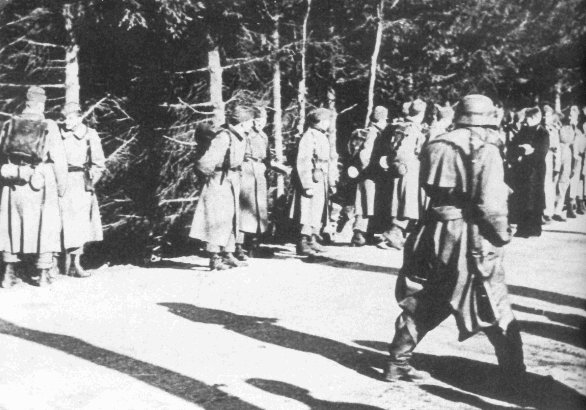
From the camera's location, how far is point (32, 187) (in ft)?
29.1

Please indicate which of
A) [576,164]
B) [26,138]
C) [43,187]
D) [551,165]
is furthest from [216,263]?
[576,164]

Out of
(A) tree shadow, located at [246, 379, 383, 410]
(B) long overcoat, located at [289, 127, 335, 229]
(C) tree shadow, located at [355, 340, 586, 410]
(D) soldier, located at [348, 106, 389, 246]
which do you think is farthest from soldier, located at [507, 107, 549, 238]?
(A) tree shadow, located at [246, 379, 383, 410]

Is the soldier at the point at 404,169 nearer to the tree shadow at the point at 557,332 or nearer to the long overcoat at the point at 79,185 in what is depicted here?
the long overcoat at the point at 79,185

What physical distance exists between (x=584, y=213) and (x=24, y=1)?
13684 millimetres

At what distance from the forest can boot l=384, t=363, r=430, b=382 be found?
9729 millimetres

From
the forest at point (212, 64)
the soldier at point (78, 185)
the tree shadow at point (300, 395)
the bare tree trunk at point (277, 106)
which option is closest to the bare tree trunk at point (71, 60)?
the forest at point (212, 64)

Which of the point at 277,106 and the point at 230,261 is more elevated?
the point at 277,106

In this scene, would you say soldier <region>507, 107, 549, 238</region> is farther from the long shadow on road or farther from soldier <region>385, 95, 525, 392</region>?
soldier <region>385, 95, 525, 392</region>

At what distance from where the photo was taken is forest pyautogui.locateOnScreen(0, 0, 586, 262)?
17438 millimetres

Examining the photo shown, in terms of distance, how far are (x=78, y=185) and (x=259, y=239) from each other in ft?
11.2

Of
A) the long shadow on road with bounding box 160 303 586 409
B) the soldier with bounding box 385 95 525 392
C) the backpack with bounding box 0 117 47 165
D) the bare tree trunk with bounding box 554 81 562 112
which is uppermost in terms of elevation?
the bare tree trunk with bounding box 554 81 562 112

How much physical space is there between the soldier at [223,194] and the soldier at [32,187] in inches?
67.5

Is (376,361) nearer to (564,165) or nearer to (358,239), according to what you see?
(358,239)

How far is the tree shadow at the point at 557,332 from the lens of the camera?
21.4 feet
